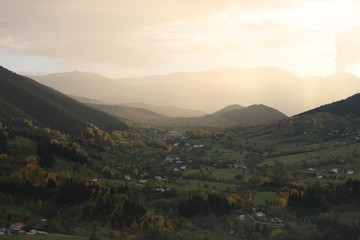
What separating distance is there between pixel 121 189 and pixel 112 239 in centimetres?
4549

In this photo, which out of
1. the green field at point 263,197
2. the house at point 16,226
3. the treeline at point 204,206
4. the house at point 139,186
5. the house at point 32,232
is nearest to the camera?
the house at point 32,232

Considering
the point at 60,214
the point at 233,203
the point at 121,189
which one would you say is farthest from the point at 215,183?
the point at 60,214

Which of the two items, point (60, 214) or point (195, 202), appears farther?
point (195, 202)

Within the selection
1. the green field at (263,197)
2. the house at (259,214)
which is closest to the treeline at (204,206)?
the house at (259,214)

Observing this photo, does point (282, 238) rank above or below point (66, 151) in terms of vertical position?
below

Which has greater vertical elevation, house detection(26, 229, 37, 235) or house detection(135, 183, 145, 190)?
house detection(26, 229, 37, 235)

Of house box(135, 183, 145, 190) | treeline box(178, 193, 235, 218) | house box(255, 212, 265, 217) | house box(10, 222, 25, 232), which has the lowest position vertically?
house box(255, 212, 265, 217)

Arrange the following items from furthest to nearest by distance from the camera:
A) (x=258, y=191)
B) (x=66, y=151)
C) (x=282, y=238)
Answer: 1. (x=66, y=151)
2. (x=258, y=191)
3. (x=282, y=238)

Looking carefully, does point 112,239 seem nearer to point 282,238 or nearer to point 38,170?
point 282,238

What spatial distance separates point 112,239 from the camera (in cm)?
9925

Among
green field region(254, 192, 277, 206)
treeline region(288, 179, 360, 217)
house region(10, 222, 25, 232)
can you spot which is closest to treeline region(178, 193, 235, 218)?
green field region(254, 192, 277, 206)

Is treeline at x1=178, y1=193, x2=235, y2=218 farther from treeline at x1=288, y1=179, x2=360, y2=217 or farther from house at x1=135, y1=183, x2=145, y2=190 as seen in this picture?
house at x1=135, y1=183, x2=145, y2=190

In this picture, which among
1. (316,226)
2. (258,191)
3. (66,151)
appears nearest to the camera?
(316,226)

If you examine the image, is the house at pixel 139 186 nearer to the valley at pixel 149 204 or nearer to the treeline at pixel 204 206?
the valley at pixel 149 204
